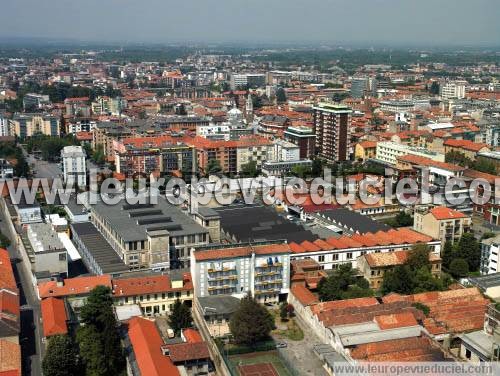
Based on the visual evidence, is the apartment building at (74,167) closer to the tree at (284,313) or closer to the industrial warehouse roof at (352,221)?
the industrial warehouse roof at (352,221)

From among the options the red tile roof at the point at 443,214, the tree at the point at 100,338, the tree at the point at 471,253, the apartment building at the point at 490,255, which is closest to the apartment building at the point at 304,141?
the red tile roof at the point at 443,214

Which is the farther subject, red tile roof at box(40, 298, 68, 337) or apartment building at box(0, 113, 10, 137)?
apartment building at box(0, 113, 10, 137)

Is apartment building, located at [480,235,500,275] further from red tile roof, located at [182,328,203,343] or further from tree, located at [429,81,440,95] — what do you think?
tree, located at [429,81,440,95]

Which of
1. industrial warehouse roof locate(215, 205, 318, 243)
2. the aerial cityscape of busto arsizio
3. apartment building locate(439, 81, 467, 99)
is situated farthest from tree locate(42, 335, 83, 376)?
apartment building locate(439, 81, 467, 99)

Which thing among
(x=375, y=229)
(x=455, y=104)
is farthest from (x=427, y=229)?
(x=455, y=104)

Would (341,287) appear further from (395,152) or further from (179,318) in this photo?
(395,152)
